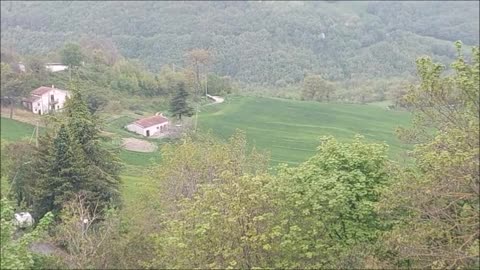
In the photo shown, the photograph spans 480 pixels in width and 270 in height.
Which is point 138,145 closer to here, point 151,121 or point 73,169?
point 151,121

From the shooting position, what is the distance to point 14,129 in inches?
1396

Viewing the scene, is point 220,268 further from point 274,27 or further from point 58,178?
point 274,27

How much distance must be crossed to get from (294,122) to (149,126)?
43.8ft

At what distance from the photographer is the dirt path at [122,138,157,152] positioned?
33844mm

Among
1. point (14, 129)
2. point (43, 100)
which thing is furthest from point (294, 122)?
point (14, 129)

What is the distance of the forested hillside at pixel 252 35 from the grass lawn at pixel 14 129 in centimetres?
3704

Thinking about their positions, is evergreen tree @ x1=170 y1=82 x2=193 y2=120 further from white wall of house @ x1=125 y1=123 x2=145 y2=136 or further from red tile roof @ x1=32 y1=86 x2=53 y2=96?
red tile roof @ x1=32 y1=86 x2=53 y2=96

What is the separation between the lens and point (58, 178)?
2138 cm

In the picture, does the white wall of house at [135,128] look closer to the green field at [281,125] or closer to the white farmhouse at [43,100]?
the green field at [281,125]

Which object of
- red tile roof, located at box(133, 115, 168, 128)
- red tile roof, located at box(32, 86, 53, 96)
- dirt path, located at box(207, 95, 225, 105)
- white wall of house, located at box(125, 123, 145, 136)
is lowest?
white wall of house, located at box(125, 123, 145, 136)

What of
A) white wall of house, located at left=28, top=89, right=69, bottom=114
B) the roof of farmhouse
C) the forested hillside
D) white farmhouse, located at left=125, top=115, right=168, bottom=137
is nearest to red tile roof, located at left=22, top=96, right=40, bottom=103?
white wall of house, located at left=28, top=89, right=69, bottom=114

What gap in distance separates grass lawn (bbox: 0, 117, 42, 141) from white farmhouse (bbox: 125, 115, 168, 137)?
19.4 feet

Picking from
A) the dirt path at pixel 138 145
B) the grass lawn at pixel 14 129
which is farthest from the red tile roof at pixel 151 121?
the grass lawn at pixel 14 129

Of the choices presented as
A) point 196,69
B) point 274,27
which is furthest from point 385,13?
point 196,69
